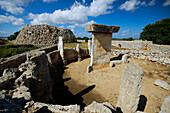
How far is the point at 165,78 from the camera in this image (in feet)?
18.6

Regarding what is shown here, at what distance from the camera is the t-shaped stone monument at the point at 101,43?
6.48 m

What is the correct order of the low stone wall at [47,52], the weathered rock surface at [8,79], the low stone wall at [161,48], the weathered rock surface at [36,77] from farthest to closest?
the low stone wall at [161,48]
the low stone wall at [47,52]
the weathered rock surface at [36,77]
the weathered rock surface at [8,79]

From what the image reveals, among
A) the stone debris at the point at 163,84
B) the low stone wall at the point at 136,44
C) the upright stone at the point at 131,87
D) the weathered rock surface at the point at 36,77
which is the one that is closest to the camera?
the upright stone at the point at 131,87

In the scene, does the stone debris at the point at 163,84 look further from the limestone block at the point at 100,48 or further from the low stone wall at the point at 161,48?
the low stone wall at the point at 161,48

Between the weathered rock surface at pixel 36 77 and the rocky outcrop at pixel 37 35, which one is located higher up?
the rocky outcrop at pixel 37 35

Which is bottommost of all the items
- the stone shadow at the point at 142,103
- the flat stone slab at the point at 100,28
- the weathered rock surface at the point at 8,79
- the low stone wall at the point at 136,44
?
the stone shadow at the point at 142,103

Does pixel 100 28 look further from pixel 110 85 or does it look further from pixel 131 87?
pixel 131 87

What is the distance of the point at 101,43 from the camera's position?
7.14m

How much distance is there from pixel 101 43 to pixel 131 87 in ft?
16.0

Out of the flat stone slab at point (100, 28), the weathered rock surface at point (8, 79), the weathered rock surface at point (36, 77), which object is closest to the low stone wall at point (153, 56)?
the flat stone slab at point (100, 28)

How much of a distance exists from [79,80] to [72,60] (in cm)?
438

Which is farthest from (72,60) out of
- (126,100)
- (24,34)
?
(24,34)

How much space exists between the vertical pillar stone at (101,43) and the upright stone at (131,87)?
412 cm

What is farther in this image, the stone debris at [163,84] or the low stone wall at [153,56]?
the low stone wall at [153,56]
